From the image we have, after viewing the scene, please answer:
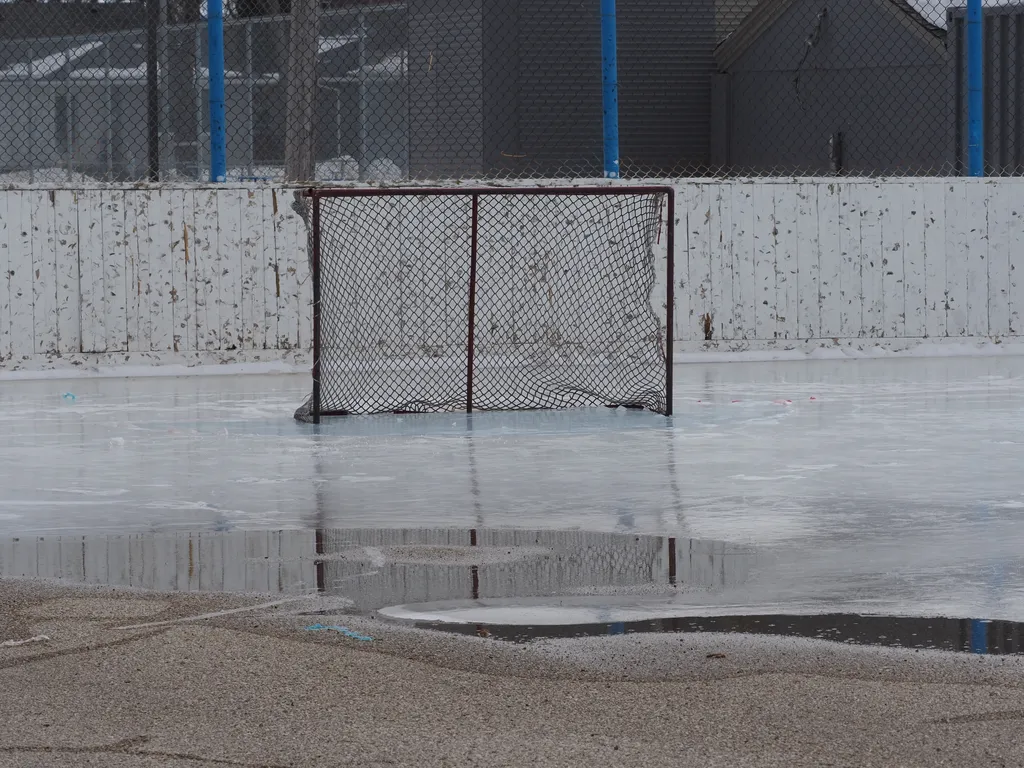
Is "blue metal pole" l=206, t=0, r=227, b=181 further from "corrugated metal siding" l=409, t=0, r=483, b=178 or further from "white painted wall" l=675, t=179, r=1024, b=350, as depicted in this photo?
"corrugated metal siding" l=409, t=0, r=483, b=178

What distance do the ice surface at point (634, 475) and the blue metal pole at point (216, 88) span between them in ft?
7.12

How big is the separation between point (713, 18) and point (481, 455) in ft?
48.0

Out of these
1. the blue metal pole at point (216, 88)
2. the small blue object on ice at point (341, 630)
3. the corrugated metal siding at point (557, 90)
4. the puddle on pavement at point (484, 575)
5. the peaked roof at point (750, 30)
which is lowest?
the small blue object on ice at point (341, 630)

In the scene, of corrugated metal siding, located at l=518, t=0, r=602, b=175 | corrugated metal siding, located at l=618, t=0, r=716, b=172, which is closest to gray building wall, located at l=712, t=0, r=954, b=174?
corrugated metal siding, located at l=618, t=0, r=716, b=172

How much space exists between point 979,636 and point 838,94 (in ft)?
53.5

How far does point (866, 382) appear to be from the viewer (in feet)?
38.5

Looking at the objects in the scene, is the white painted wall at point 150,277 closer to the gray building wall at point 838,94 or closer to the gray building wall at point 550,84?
the gray building wall at point 550,84

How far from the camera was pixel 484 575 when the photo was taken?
512 centimetres

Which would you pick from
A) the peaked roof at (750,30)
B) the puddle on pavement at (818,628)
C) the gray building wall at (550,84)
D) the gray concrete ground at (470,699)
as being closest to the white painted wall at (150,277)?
the gray building wall at (550,84)

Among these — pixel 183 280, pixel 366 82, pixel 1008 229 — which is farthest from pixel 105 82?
pixel 1008 229

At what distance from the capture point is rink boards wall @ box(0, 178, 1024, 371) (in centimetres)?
1254

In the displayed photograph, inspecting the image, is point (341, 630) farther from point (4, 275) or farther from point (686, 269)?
point (686, 269)

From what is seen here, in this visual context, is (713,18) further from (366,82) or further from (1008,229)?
(1008,229)

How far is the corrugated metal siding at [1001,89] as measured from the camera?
16.5 meters
